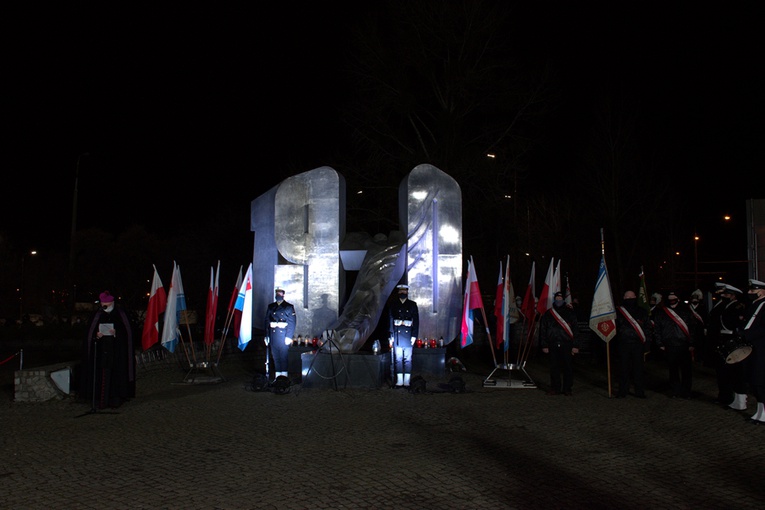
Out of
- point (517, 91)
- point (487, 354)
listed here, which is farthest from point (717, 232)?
point (487, 354)

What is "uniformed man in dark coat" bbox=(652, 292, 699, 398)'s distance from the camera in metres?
12.1

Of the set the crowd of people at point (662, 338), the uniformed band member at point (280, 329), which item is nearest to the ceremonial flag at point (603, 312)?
the crowd of people at point (662, 338)

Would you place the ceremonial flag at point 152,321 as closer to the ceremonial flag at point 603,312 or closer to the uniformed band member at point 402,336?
the uniformed band member at point 402,336

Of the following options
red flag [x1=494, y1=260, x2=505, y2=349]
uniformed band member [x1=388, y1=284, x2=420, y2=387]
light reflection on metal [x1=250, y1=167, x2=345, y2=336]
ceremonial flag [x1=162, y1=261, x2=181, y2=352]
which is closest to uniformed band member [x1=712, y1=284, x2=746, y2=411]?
red flag [x1=494, y1=260, x2=505, y2=349]

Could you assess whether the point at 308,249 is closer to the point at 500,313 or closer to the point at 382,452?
the point at 500,313

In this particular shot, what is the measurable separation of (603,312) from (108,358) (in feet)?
27.1

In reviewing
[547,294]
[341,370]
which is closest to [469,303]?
[547,294]

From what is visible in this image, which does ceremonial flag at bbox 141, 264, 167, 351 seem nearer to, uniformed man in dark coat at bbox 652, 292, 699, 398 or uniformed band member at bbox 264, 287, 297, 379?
uniformed band member at bbox 264, 287, 297, 379

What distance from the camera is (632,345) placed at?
12.1 m

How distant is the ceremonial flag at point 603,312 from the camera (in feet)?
40.8

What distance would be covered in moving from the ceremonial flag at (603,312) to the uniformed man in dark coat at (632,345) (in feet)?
0.63

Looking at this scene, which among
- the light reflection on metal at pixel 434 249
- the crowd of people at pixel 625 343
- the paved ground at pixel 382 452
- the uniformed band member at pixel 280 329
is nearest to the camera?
the paved ground at pixel 382 452

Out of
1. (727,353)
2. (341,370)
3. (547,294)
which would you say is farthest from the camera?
(547,294)

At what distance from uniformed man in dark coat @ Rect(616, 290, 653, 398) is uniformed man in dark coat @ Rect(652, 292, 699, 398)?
1.18 ft
